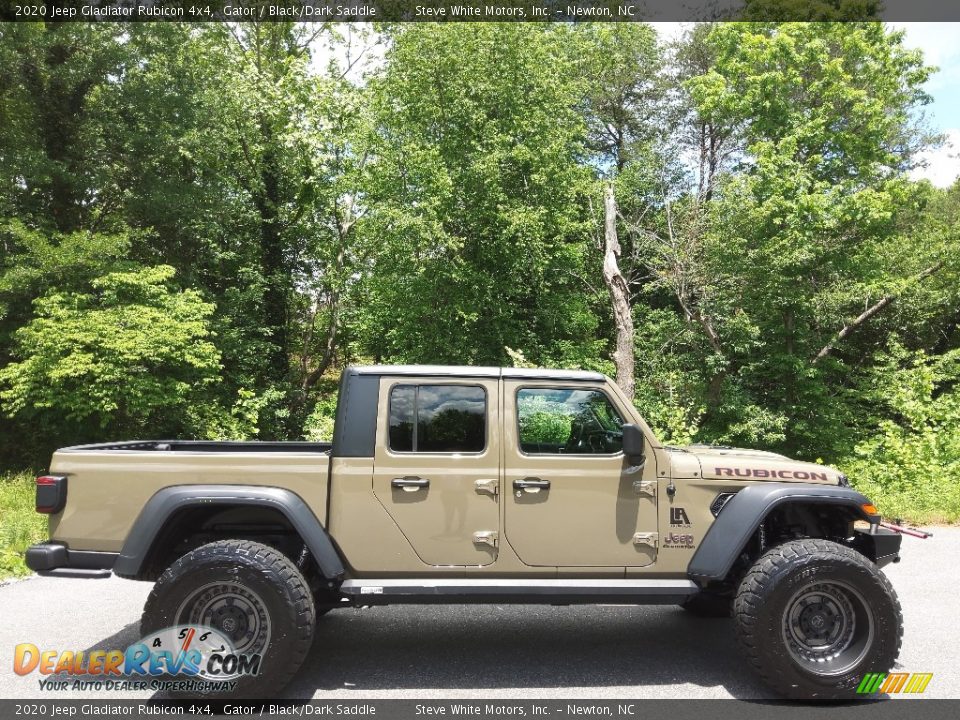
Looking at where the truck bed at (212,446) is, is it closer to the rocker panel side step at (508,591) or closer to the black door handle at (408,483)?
the black door handle at (408,483)

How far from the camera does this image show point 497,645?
4855 millimetres

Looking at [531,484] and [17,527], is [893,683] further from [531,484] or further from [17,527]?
[17,527]

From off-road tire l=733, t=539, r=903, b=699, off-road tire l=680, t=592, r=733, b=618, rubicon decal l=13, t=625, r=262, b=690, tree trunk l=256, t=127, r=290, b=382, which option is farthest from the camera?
tree trunk l=256, t=127, r=290, b=382

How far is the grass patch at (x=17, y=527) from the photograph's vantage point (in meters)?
6.66

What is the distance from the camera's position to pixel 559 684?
13.6 feet

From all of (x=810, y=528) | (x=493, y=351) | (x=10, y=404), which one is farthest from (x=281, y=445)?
(x=493, y=351)

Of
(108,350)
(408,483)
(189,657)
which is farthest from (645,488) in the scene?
(108,350)

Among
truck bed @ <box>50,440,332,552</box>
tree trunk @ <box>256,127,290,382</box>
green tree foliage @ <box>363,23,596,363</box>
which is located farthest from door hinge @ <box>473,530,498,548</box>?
tree trunk @ <box>256,127,290,382</box>

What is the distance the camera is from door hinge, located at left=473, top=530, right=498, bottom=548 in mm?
4118

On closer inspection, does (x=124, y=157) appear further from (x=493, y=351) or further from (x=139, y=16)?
(x=493, y=351)

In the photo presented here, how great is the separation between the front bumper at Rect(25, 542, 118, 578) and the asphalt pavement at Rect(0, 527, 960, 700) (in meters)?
0.69

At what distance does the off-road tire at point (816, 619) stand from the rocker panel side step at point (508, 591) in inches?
15.3

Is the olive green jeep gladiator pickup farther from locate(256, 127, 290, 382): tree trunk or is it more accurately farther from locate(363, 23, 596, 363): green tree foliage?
locate(256, 127, 290, 382): tree trunk

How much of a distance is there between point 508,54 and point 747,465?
1675 centimetres
